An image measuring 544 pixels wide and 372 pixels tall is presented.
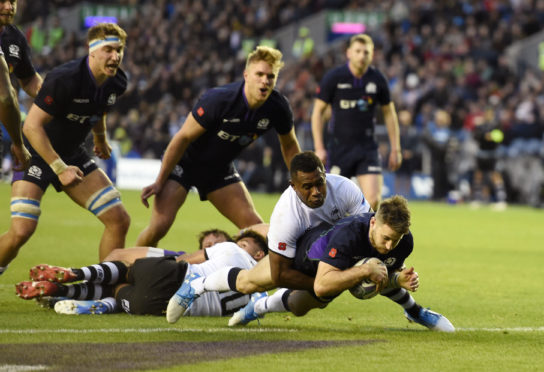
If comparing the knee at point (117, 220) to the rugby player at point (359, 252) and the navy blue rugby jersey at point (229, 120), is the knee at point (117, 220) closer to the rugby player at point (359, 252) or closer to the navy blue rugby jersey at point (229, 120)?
the navy blue rugby jersey at point (229, 120)

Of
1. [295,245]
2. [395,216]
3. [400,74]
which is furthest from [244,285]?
[400,74]

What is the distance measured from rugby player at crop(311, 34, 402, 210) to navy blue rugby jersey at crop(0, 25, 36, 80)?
3.92 meters

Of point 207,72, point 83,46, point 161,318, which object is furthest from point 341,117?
point 83,46

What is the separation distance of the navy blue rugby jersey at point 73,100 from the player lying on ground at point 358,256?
222cm

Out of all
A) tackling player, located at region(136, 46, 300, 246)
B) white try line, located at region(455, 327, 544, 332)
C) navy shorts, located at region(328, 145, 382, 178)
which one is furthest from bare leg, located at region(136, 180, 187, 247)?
navy shorts, located at region(328, 145, 382, 178)

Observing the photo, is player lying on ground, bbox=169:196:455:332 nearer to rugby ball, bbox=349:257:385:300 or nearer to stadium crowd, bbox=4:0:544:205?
rugby ball, bbox=349:257:385:300

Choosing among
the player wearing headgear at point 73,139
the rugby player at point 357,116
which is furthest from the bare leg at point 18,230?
the rugby player at point 357,116

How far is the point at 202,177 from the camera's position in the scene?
9578 millimetres

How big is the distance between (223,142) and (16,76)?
6.60ft

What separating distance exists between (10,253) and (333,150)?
4.91 metres

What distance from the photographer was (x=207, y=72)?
34.9 metres

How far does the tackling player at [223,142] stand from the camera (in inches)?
347

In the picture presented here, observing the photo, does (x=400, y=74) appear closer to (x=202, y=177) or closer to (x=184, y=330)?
(x=202, y=177)

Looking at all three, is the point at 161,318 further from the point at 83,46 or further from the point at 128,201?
the point at 83,46
